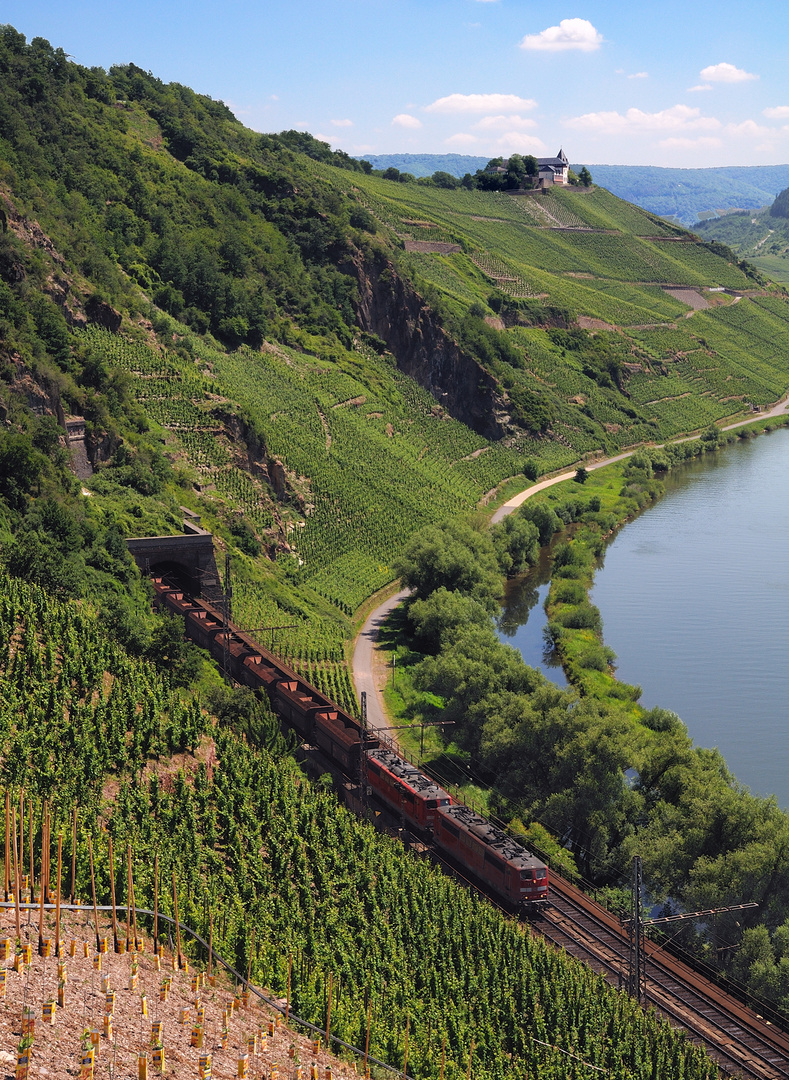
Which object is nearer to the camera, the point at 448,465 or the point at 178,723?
the point at 178,723

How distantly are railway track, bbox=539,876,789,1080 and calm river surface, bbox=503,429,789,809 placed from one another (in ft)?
55.7

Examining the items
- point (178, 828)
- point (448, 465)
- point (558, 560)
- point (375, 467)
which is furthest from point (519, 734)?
point (448, 465)

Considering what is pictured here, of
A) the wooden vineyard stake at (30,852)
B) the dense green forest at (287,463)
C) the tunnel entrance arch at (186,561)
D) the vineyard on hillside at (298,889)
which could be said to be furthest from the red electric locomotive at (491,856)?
the tunnel entrance arch at (186,561)

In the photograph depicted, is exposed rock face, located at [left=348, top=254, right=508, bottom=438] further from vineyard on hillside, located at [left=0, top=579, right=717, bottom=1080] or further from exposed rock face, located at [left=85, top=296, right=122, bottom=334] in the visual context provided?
vineyard on hillside, located at [left=0, top=579, right=717, bottom=1080]

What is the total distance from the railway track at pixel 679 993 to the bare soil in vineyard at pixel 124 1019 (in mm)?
14957

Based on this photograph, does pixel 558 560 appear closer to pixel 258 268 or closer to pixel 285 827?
pixel 258 268

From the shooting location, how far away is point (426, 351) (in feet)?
472

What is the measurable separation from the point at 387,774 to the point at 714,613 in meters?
49.5

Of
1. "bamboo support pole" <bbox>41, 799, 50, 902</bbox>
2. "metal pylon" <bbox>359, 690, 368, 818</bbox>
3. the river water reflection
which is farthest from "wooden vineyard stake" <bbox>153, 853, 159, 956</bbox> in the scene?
the river water reflection

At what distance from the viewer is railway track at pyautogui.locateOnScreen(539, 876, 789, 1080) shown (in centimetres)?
3672

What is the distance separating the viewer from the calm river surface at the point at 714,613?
67.4 m

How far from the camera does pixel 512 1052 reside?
113ft

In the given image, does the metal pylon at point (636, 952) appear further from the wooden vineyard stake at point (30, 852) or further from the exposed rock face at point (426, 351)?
the exposed rock face at point (426, 351)

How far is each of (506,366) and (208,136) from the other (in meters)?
50.6
